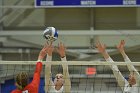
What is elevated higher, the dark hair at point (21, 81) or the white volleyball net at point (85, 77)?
the dark hair at point (21, 81)

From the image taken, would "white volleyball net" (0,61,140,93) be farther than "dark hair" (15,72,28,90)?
Yes

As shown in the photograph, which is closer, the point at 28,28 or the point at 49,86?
the point at 49,86

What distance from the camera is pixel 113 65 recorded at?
5684 mm

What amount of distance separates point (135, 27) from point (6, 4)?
3.10 m

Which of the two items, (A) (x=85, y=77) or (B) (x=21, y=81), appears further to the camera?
(A) (x=85, y=77)

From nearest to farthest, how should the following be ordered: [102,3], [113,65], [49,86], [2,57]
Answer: [49,86], [113,65], [102,3], [2,57]

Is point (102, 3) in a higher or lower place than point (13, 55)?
higher

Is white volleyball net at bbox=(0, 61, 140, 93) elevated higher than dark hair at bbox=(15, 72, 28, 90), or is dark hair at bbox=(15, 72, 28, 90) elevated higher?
dark hair at bbox=(15, 72, 28, 90)

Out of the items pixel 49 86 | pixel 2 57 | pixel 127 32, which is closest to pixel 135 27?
pixel 127 32

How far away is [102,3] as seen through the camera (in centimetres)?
1005

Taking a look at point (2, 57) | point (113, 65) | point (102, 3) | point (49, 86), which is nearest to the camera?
point (49, 86)

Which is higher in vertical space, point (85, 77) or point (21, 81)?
point (21, 81)

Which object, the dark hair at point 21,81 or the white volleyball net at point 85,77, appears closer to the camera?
the dark hair at point 21,81

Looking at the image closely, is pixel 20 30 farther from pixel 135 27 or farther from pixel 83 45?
pixel 135 27
